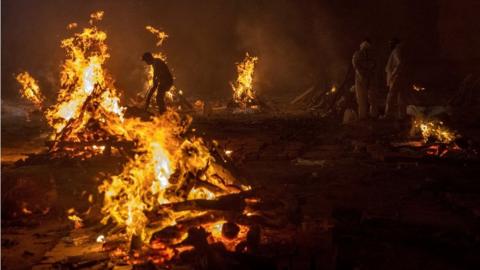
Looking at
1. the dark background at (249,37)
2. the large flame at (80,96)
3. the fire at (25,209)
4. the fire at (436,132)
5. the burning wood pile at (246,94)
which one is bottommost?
the fire at (25,209)

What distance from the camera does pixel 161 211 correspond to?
19.1ft

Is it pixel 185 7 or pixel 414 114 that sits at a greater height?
pixel 185 7

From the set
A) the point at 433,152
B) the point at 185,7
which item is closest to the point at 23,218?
the point at 433,152

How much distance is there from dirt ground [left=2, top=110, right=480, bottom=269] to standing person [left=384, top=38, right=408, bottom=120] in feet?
7.36

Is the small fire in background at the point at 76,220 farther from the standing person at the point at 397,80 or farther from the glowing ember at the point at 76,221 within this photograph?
the standing person at the point at 397,80

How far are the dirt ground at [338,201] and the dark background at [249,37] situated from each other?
9.25m

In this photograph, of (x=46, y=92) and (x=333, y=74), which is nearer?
(x=333, y=74)

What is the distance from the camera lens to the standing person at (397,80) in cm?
1455

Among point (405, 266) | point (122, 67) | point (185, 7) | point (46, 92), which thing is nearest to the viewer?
point (405, 266)

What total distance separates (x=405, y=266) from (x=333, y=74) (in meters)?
19.3

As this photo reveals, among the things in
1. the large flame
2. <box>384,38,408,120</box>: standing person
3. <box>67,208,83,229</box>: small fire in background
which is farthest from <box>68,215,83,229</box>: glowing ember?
<box>384,38,408,120</box>: standing person

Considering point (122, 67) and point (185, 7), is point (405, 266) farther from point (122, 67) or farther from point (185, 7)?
point (185, 7)

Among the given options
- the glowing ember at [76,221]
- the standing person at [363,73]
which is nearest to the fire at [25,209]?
the glowing ember at [76,221]

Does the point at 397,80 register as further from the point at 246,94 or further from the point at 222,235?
the point at 222,235
